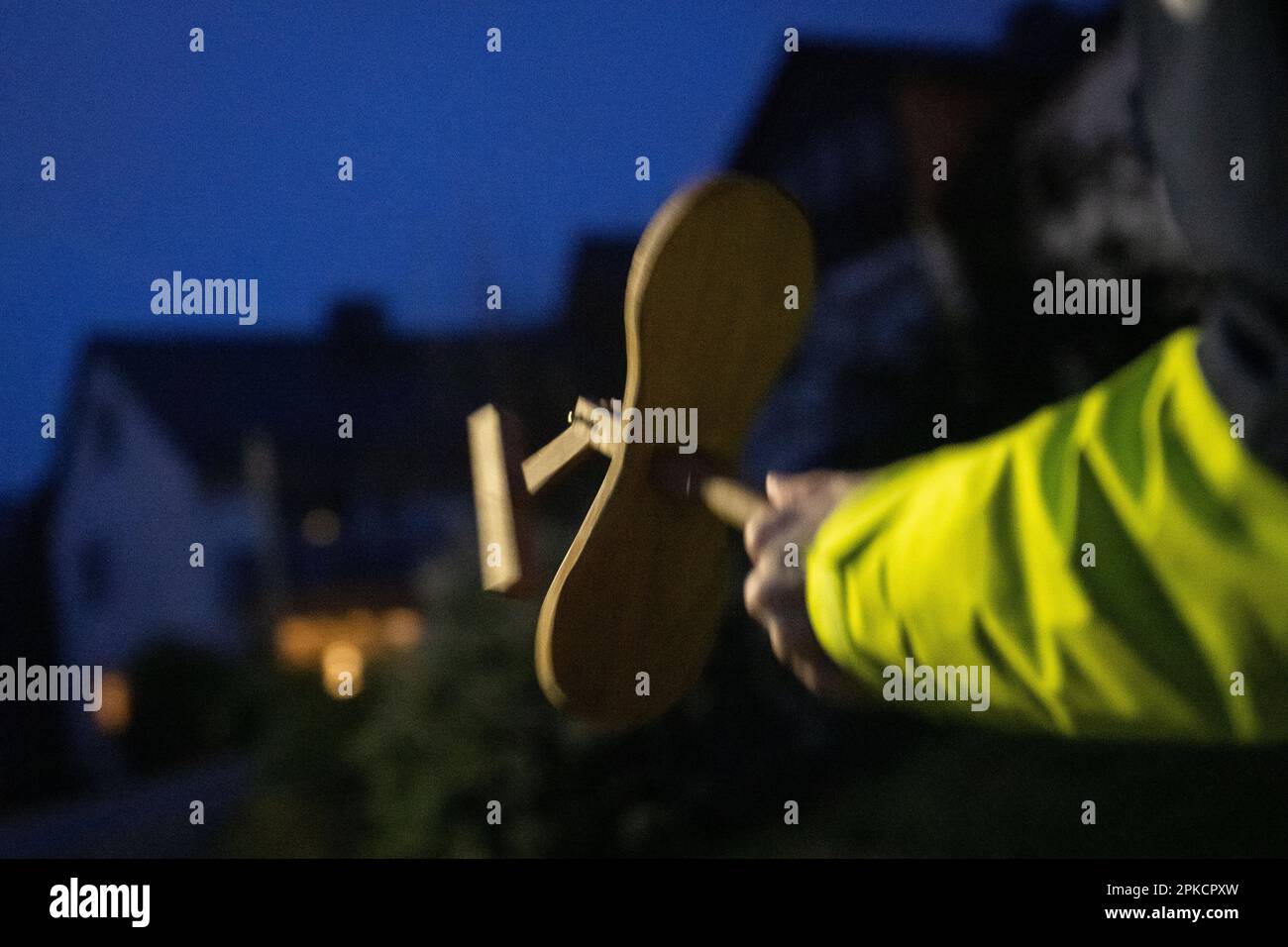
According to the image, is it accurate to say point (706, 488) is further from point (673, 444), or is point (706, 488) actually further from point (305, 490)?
point (305, 490)

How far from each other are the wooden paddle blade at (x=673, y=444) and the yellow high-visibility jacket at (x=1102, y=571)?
382 millimetres

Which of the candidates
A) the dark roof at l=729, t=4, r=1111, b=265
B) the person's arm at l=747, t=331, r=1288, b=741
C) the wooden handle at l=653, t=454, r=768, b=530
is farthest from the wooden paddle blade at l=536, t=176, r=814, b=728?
the dark roof at l=729, t=4, r=1111, b=265

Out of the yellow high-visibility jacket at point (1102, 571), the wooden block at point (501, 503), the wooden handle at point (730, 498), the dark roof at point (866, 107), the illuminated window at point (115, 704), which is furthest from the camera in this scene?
the illuminated window at point (115, 704)

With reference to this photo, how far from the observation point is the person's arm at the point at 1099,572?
0.62 meters

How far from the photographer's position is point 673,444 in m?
1.19

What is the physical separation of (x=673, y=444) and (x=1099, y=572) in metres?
0.57

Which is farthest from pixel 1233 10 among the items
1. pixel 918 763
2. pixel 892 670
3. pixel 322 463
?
pixel 322 463

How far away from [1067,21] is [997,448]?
3.66 meters

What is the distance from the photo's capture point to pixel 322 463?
5766mm

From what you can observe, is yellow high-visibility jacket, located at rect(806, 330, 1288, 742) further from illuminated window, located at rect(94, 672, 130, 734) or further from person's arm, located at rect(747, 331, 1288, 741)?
illuminated window, located at rect(94, 672, 130, 734)

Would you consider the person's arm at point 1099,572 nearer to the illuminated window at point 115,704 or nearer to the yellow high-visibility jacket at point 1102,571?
the yellow high-visibility jacket at point 1102,571

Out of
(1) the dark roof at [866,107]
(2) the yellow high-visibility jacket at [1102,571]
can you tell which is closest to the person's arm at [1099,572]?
(2) the yellow high-visibility jacket at [1102,571]

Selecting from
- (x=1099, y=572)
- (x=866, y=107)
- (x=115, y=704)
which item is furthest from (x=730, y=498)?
(x=115, y=704)

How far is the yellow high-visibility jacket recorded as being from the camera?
623 millimetres
